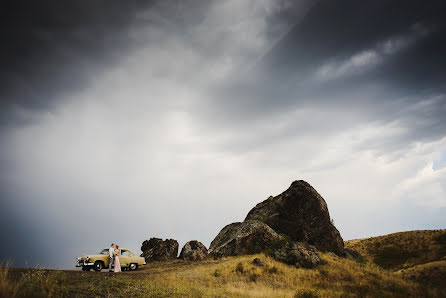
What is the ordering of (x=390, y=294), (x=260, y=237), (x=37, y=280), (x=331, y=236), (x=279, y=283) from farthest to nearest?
(x=331, y=236), (x=260, y=237), (x=279, y=283), (x=390, y=294), (x=37, y=280)

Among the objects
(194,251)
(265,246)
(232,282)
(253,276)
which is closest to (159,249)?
(194,251)

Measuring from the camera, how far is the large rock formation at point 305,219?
87.7 ft

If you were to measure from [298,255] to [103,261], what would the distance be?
15.9m

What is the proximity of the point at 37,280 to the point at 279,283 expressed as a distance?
44.0ft

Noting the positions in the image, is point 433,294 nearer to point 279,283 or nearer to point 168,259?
point 279,283

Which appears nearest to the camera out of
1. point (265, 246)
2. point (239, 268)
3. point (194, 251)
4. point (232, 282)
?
point (232, 282)

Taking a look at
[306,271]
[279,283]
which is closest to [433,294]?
[306,271]

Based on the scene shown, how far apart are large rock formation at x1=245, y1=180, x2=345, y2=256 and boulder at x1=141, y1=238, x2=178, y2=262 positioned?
10.9 meters

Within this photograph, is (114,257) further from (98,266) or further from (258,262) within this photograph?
(258,262)

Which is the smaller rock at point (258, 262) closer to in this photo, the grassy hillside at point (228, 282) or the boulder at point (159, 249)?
the grassy hillside at point (228, 282)

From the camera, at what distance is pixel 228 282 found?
1490 centimetres

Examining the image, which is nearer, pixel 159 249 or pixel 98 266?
pixel 98 266

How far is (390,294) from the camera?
13.8 meters

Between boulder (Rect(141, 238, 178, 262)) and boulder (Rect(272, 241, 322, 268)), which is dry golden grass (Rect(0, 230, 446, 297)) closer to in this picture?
boulder (Rect(272, 241, 322, 268))
